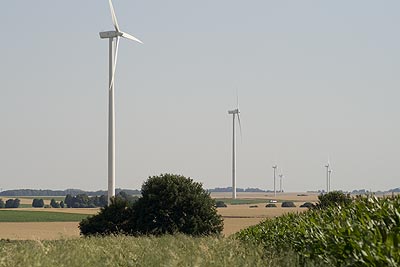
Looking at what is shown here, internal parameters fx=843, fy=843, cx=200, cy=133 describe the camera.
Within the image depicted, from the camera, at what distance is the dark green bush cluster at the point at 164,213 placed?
166 feet

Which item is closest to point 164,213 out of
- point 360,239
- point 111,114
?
point 111,114

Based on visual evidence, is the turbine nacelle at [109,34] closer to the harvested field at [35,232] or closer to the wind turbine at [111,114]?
the wind turbine at [111,114]

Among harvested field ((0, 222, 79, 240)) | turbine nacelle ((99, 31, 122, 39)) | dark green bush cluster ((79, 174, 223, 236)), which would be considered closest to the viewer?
dark green bush cluster ((79, 174, 223, 236))

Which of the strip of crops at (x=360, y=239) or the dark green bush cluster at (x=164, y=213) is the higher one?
the strip of crops at (x=360, y=239)

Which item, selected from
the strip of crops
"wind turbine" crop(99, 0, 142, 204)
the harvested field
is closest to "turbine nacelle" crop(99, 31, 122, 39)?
"wind turbine" crop(99, 0, 142, 204)

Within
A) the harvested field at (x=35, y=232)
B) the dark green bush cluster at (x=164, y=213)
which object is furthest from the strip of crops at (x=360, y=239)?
the harvested field at (x=35, y=232)

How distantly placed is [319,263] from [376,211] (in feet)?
6.68

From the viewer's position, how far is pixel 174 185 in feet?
171

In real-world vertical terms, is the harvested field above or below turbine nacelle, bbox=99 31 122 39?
below

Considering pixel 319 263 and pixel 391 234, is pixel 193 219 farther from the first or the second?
pixel 391 234

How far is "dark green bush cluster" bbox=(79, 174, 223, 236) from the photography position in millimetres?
50469

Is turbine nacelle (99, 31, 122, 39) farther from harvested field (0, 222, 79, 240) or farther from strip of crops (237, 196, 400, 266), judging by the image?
strip of crops (237, 196, 400, 266)

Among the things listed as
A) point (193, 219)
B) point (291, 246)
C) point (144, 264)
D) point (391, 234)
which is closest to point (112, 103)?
point (193, 219)

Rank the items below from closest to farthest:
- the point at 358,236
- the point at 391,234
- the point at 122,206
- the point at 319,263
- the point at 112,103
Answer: the point at 391,234, the point at 358,236, the point at 319,263, the point at 122,206, the point at 112,103
